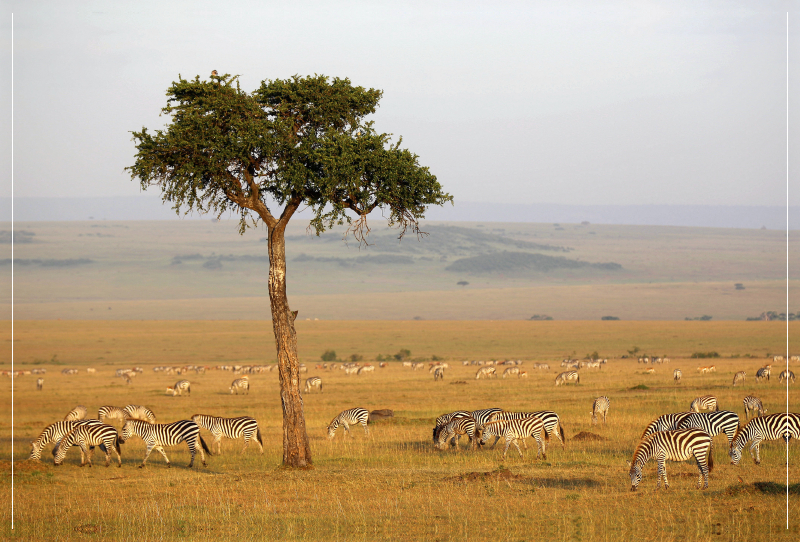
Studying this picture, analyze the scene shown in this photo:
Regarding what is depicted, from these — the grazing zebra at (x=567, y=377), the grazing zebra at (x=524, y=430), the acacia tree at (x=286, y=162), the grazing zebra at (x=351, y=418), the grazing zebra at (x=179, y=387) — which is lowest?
the grazing zebra at (x=179, y=387)

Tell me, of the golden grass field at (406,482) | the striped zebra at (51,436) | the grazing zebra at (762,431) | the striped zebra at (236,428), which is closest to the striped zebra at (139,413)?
the golden grass field at (406,482)

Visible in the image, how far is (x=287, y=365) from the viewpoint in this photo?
19.9 m

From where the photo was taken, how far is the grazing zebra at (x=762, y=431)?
749 inches

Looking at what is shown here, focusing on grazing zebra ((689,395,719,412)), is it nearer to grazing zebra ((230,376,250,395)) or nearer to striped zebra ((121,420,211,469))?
striped zebra ((121,420,211,469))

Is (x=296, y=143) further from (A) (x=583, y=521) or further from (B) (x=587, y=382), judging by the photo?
(B) (x=587, y=382)

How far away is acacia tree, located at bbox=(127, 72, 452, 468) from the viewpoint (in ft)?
63.7

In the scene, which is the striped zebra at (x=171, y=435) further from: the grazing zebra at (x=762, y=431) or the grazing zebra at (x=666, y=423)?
the grazing zebra at (x=762, y=431)

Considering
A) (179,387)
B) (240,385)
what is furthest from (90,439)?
(240,385)

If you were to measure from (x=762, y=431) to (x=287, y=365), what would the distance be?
1110 centimetres

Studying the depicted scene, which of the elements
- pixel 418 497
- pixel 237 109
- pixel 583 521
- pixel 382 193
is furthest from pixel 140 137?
pixel 583 521

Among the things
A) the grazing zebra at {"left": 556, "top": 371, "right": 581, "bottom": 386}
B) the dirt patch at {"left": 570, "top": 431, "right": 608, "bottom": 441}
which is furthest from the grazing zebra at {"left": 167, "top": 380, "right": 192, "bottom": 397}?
the dirt patch at {"left": 570, "top": 431, "right": 608, "bottom": 441}

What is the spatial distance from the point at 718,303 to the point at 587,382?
14135 centimetres

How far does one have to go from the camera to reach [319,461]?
22.3m

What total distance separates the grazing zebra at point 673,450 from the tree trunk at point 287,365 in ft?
25.8
